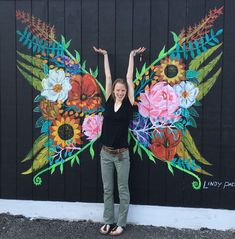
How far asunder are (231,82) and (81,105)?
5.33 feet

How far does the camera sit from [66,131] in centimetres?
416

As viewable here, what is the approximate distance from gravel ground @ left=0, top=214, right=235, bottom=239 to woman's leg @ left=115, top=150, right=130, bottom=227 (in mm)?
184

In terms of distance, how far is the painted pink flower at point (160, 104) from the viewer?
156 inches

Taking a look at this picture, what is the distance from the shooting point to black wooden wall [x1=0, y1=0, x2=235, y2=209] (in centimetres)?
392

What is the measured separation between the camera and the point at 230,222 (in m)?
3.99

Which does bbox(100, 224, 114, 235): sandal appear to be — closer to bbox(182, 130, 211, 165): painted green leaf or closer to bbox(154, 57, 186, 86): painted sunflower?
bbox(182, 130, 211, 165): painted green leaf

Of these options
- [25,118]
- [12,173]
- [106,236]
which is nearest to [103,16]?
[25,118]

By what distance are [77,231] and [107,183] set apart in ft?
2.04

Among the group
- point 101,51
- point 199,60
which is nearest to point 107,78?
point 101,51

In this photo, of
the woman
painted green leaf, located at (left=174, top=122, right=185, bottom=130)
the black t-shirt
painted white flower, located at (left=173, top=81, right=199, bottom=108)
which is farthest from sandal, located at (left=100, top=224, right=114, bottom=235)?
painted white flower, located at (left=173, top=81, right=199, bottom=108)

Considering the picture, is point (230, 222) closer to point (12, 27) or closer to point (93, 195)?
point (93, 195)

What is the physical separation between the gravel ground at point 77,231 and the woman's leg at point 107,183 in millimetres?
211

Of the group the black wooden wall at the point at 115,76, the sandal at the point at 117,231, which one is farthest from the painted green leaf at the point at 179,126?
the sandal at the point at 117,231

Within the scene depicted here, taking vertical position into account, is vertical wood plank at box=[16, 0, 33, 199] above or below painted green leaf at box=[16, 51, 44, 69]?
below
